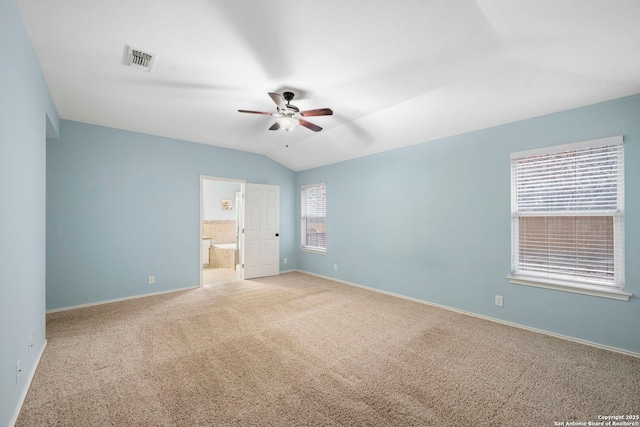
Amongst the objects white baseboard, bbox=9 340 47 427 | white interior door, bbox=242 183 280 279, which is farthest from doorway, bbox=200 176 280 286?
white baseboard, bbox=9 340 47 427

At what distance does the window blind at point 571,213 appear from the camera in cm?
272

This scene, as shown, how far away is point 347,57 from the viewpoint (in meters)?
2.40

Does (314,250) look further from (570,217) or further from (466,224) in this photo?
(570,217)

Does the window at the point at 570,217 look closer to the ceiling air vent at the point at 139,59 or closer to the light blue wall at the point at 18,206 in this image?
the ceiling air vent at the point at 139,59

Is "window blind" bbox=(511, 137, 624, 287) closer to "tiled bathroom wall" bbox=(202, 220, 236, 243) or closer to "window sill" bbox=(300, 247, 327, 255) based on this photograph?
"window sill" bbox=(300, 247, 327, 255)

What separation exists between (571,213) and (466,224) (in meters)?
1.08

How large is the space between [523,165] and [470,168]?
587 mm

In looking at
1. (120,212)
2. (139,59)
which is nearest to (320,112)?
(139,59)

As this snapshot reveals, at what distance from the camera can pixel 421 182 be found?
4211 millimetres

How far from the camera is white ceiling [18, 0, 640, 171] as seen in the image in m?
1.85

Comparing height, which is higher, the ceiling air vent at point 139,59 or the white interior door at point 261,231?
the ceiling air vent at point 139,59

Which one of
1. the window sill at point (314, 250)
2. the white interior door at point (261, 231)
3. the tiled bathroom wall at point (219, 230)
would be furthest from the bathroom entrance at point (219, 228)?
the window sill at point (314, 250)

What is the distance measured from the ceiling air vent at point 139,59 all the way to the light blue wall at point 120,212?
7.63 ft

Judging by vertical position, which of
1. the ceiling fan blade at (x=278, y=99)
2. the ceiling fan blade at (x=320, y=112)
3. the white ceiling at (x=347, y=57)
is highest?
the white ceiling at (x=347, y=57)
